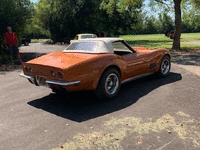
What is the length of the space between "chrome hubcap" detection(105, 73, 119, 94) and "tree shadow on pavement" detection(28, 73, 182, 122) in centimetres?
22

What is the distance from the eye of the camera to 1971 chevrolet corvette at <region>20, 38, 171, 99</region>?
3848 millimetres

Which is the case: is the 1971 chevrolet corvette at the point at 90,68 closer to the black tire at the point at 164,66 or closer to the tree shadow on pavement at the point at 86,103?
the tree shadow on pavement at the point at 86,103

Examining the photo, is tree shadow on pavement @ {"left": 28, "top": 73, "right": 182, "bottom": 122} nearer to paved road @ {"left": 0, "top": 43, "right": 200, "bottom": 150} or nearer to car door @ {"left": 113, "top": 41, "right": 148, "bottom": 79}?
paved road @ {"left": 0, "top": 43, "right": 200, "bottom": 150}

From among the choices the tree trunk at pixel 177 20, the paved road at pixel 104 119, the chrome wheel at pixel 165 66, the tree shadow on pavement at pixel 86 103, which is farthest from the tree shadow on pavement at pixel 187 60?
the tree shadow on pavement at pixel 86 103

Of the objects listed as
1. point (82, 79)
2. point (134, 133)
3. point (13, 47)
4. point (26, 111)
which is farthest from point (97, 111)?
point (13, 47)

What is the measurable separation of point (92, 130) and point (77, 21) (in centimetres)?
3051

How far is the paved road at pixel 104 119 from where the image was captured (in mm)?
2832

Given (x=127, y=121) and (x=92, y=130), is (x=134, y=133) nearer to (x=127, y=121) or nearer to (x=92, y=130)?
(x=127, y=121)

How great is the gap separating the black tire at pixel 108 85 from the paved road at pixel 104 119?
0.16 metres

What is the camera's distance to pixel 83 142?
284cm

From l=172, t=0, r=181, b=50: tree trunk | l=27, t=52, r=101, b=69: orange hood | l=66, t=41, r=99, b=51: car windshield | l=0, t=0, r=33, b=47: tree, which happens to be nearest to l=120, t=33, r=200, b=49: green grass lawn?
l=172, t=0, r=181, b=50: tree trunk

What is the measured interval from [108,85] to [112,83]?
11 centimetres

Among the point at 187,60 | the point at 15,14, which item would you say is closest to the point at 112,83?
the point at 187,60

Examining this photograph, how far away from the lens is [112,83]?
183 inches
